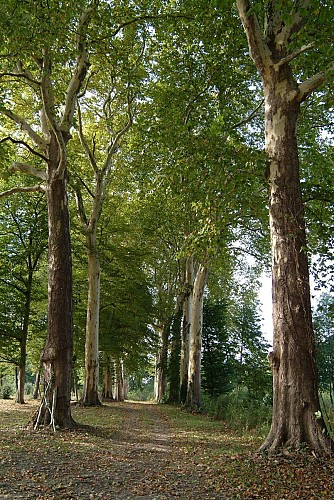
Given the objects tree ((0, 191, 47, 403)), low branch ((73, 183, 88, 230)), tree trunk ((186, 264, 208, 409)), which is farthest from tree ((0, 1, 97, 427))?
tree ((0, 191, 47, 403))

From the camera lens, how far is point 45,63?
995cm

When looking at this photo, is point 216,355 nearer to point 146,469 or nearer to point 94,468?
point 146,469

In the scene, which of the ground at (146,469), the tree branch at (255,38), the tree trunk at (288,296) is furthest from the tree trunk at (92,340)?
the tree branch at (255,38)

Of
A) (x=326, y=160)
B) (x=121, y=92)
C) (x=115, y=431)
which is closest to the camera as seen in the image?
(x=115, y=431)

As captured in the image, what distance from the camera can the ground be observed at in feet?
17.3

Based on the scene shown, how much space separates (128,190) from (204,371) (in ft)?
35.1

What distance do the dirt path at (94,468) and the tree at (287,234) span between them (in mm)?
1775

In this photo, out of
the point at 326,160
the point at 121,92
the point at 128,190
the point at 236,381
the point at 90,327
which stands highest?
the point at 121,92

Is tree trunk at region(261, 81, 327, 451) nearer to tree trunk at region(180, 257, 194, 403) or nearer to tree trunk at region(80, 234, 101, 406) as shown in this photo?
tree trunk at region(80, 234, 101, 406)

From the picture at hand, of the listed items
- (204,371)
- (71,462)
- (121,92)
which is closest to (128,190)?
(121,92)

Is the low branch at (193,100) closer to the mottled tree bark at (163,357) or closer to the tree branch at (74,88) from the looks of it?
the tree branch at (74,88)

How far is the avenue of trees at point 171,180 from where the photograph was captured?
7.55 m

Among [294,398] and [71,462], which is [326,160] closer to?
[294,398]

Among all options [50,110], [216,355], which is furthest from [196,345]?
[50,110]
